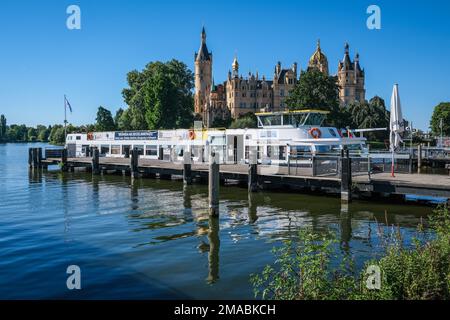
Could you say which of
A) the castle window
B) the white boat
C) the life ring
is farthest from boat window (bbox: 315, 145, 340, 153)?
the castle window

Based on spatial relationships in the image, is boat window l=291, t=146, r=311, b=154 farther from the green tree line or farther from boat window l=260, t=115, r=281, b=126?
the green tree line

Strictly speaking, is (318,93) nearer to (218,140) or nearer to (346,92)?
(218,140)

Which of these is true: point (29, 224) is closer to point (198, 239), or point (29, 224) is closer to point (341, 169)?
point (198, 239)

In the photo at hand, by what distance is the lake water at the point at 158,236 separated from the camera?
1168 cm

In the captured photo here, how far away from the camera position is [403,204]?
2347 centimetres

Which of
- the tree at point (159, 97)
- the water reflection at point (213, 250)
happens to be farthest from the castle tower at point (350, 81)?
the water reflection at point (213, 250)

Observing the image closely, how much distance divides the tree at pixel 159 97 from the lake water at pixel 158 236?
54569 millimetres

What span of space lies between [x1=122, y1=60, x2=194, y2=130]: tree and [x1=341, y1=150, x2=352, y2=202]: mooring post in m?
63.2

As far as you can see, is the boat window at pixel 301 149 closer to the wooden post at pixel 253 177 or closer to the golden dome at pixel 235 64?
the wooden post at pixel 253 177

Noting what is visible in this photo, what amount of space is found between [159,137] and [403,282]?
38.9 meters

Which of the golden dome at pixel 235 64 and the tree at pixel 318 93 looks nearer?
the tree at pixel 318 93

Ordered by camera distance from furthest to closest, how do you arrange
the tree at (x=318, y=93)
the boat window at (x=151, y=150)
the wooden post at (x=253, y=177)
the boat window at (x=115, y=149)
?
1. the tree at (x=318, y=93)
2. the boat window at (x=115, y=149)
3. the boat window at (x=151, y=150)
4. the wooden post at (x=253, y=177)

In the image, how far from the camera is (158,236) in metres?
17.0
